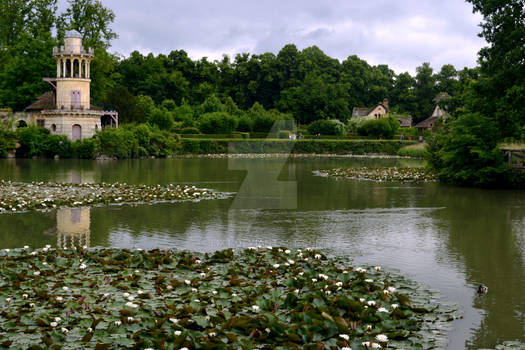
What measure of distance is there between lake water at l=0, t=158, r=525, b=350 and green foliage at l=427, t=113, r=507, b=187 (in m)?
1.82

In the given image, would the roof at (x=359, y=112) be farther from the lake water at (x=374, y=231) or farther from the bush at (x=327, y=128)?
the lake water at (x=374, y=231)

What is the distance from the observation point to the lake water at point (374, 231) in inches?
370

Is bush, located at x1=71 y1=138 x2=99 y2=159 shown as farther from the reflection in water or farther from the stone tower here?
the reflection in water

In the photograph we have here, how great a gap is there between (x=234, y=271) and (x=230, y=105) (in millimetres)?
69253

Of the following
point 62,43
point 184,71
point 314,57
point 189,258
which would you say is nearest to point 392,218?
point 189,258

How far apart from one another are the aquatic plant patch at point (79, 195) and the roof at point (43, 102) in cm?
3216

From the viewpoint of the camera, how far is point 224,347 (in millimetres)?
6578

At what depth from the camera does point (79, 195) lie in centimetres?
2086

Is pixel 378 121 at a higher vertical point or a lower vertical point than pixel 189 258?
higher

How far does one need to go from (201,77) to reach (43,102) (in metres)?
37.8

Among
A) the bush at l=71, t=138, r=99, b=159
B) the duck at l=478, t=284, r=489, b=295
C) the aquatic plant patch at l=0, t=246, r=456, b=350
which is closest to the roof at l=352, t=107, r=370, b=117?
the bush at l=71, t=138, r=99, b=159

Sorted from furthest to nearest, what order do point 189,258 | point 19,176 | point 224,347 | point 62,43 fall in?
point 62,43 < point 19,176 < point 189,258 < point 224,347

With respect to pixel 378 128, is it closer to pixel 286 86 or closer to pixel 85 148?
pixel 286 86

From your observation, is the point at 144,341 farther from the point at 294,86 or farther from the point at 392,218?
the point at 294,86
